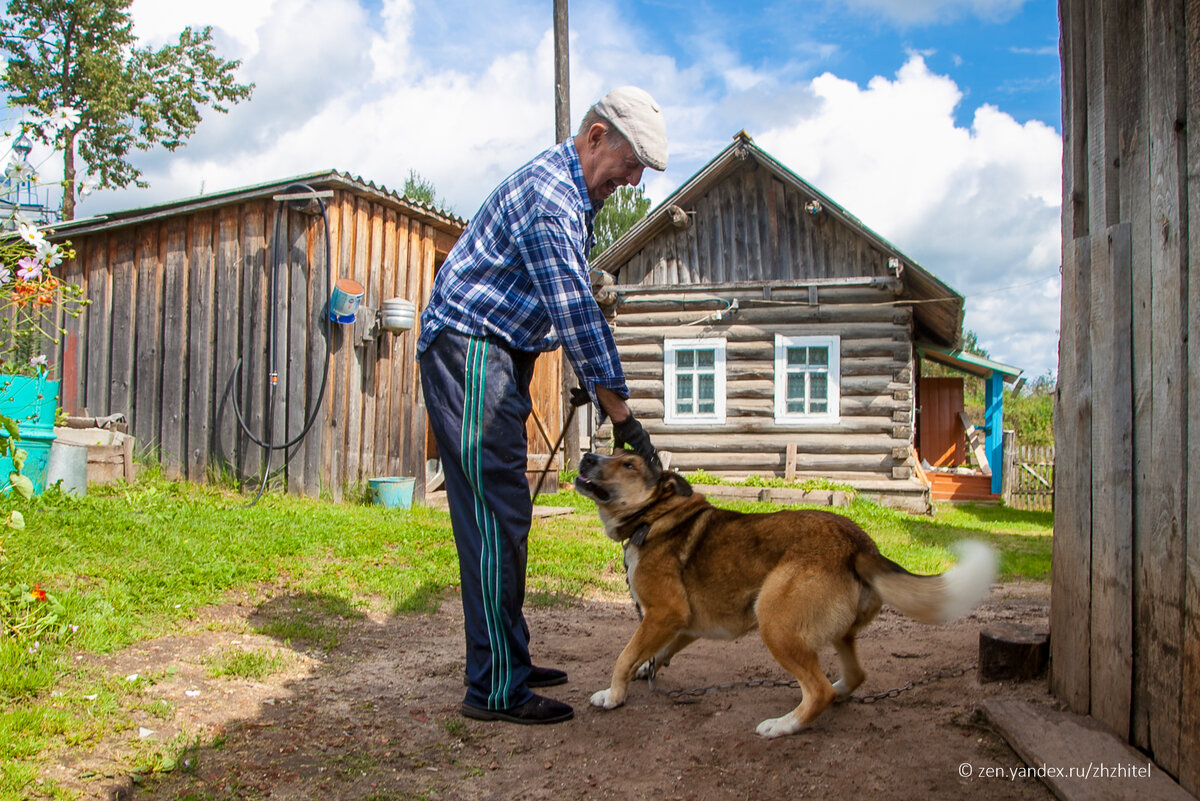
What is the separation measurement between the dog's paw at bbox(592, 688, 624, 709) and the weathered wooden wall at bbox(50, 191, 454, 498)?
18.6 ft

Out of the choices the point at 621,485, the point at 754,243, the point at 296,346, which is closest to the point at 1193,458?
the point at 621,485

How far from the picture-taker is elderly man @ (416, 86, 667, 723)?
3072 millimetres

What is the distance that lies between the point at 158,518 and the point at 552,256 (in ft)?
14.3

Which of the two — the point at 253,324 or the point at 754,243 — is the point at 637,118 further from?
the point at 754,243

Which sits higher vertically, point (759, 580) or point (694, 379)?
point (694, 379)

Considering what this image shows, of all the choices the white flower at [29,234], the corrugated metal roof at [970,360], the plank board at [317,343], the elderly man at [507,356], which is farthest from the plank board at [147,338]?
the corrugated metal roof at [970,360]

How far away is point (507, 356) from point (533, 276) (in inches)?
13.7

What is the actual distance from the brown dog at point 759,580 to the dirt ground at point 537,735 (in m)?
0.21

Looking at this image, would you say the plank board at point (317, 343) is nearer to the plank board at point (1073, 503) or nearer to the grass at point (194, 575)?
the grass at point (194, 575)

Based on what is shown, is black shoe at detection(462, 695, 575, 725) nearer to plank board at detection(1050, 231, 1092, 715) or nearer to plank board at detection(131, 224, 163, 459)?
plank board at detection(1050, 231, 1092, 715)

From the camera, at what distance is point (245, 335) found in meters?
8.35

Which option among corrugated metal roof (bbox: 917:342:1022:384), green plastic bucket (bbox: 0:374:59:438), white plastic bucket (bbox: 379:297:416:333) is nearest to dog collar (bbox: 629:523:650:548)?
green plastic bucket (bbox: 0:374:59:438)

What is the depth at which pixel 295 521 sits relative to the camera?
21.2ft

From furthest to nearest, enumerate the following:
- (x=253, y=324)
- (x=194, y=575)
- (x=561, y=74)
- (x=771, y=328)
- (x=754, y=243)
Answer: (x=754, y=243) → (x=771, y=328) → (x=561, y=74) → (x=253, y=324) → (x=194, y=575)
